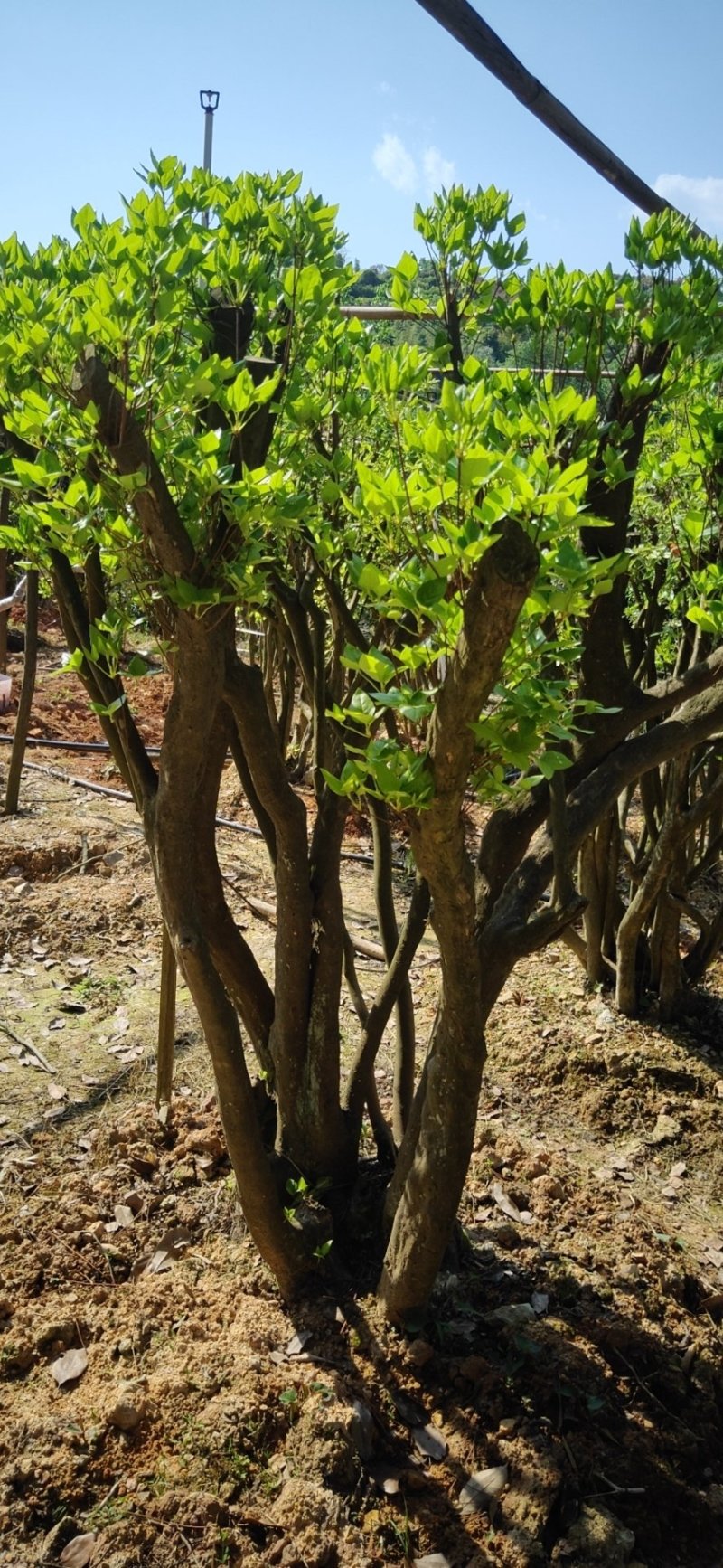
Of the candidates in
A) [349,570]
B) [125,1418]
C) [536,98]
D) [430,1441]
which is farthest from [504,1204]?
[536,98]

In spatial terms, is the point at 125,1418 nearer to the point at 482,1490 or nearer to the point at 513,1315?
the point at 482,1490

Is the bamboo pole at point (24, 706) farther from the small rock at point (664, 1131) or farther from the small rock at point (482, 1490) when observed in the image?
the small rock at point (482, 1490)

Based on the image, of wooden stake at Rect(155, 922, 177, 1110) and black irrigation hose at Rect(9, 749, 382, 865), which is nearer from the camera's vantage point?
wooden stake at Rect(155, 922, 177, 1110)

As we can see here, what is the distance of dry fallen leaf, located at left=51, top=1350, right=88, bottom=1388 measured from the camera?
2.72m

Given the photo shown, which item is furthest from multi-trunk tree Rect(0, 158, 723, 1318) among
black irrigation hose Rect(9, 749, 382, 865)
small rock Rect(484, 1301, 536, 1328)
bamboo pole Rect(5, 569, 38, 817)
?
black irrigation hose Rect(9, 749, 382, 865)

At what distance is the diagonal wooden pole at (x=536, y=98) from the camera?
222cm

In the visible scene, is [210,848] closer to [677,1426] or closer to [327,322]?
[327,322]

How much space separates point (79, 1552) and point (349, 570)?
2.25 m

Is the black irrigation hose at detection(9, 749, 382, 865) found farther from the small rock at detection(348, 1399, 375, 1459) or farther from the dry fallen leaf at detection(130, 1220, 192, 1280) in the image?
the small rock at detection(348, 1399, 375, 1459)

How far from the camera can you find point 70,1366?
2.76m

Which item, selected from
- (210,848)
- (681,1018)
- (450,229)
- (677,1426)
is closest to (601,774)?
(210,848)

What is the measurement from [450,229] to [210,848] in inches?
66.1

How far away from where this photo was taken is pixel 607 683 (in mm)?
2865

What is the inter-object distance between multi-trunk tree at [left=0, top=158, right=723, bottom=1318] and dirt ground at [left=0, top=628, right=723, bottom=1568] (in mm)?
273
